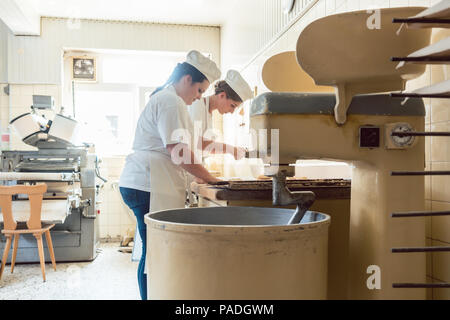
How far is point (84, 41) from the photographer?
18.0ft

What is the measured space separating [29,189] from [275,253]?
10.1ft

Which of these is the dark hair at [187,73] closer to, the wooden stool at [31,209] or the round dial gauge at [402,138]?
the round dial gauge at [402,138]

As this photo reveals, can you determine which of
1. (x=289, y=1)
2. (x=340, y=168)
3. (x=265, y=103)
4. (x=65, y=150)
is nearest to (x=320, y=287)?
(x=265, y=103)

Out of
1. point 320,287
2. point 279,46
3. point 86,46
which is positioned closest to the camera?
point 320,287

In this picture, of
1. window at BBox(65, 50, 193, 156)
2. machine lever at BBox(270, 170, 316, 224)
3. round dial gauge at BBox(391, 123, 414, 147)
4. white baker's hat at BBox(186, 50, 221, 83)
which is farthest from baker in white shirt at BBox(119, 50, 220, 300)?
window at BBox(65, 50, 193, 156)

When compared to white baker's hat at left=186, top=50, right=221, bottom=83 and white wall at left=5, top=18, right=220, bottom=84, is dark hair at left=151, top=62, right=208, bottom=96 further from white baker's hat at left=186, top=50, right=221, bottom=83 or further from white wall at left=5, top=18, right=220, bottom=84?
white wall at left=5, top=18, right=220, bottom=84

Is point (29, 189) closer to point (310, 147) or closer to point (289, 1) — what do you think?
point (289, 1)

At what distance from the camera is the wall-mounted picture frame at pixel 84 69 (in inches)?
224

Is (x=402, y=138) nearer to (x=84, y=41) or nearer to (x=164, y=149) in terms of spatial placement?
(x=164, y=149)

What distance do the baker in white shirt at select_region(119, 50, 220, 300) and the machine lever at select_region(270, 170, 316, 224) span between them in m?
0.69

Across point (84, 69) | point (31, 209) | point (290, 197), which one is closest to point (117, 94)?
point (84, 69)

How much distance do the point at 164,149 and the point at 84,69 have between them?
4.17 meters

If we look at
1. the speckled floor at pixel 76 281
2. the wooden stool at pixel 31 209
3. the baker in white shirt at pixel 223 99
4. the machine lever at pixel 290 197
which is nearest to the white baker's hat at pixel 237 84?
the baker in white shirt at pixel 223 99

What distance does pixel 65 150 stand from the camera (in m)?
4.33
